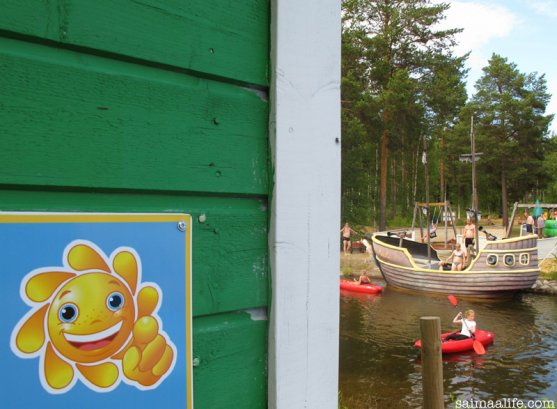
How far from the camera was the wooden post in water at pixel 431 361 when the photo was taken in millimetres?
3693

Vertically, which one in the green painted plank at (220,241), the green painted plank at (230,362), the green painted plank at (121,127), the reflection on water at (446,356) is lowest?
Result: the reflection on water at (446,356)

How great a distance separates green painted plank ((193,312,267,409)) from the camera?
102cm

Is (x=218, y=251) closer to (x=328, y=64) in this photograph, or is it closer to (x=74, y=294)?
(x=74, y=294)

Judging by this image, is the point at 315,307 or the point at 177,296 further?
the point at 315,307

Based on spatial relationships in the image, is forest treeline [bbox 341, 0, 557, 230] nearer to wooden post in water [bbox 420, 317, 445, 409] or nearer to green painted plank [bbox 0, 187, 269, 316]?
wooden post in water [bbox 420, 317, 445, 409]

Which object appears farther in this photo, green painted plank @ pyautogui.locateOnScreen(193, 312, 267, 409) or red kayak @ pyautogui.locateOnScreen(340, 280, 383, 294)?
red kayak @ pyautogui.locateOnScreen(340, 280, 383, 294)

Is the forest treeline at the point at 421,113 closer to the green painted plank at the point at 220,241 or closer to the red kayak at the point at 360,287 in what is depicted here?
the red kayak at the point at 360,287

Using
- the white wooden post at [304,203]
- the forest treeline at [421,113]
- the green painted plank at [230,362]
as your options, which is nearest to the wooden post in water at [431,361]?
the white wooden post at [304,203]

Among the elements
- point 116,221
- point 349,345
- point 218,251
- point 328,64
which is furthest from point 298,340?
point 349,345

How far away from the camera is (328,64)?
1286mm

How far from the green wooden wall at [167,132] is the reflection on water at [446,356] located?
7282mm

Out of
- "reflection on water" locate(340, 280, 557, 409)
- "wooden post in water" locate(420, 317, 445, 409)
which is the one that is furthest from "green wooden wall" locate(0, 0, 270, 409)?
"reflection on water" locate(340, 280, 557, 409)

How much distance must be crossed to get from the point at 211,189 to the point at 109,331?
1.15ft

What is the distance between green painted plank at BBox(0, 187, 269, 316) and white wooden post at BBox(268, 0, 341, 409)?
0.14 feet
